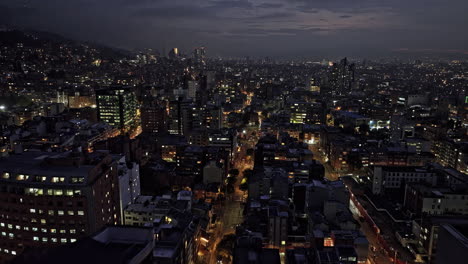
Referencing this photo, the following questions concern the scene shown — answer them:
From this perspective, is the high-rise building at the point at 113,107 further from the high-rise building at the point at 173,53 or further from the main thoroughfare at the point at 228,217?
the high-rise building at the point at 173,53

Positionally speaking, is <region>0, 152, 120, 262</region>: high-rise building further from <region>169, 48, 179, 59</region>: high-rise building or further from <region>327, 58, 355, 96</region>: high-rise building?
<region>169, 48, 179, 59</region>: high-rise building

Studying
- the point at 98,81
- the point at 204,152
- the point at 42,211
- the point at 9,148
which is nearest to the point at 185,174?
the point at 204,152

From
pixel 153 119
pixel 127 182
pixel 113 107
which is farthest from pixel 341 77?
pixel 127 182

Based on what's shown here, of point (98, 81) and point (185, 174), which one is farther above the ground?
point (98, 81)

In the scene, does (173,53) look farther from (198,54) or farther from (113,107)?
(113,107)

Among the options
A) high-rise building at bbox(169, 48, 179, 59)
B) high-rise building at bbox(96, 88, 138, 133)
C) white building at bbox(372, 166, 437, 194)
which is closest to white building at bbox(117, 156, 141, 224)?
white building at bbox(372, 166, 437, 194)

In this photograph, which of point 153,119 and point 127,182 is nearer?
point 127,182

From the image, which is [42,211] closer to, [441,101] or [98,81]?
[441,101]

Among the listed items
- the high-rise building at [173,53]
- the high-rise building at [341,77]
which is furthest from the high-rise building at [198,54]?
the high-rise building at [341,77]

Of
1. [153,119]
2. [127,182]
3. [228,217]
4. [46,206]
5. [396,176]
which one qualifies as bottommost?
[228,217]
